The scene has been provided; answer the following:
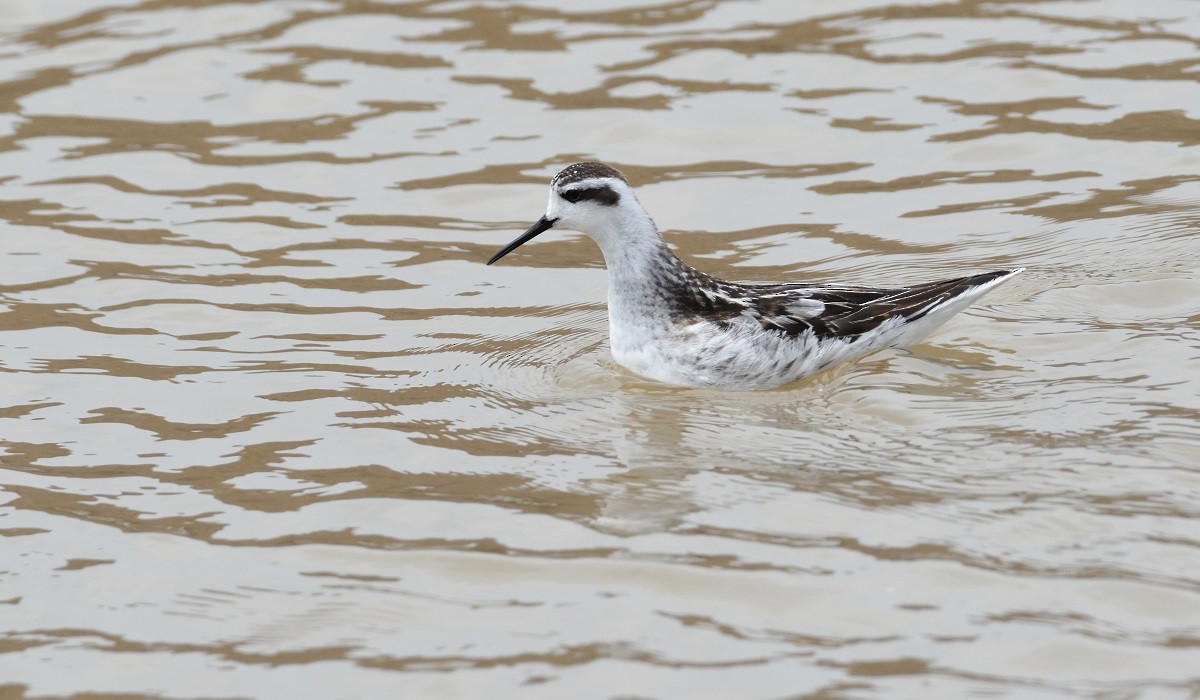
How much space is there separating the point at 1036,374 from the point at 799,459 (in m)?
1.91

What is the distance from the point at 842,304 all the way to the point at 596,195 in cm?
177

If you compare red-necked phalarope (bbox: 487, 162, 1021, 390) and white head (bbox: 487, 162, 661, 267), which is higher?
white head (bbox: 487, 162, 661, 267)

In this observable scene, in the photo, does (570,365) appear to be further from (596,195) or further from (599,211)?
(596,195)

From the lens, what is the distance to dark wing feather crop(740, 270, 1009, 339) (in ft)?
34.7

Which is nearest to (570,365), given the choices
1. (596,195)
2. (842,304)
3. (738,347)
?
(596,195)

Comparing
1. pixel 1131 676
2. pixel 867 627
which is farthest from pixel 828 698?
pixel 1131 676

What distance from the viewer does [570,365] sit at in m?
11.2

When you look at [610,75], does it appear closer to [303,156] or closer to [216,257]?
[303,156]

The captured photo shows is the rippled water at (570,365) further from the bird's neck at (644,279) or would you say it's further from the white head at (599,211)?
the white head at (599,211)

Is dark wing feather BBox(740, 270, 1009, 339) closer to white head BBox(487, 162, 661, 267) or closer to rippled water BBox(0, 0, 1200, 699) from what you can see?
rippled water BBox(0, 0, 1200, 699)

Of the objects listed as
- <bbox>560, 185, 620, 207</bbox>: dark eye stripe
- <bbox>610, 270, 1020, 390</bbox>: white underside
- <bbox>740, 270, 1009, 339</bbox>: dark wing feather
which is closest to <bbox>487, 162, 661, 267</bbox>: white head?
<bbox>560, 185, 620, 207</bbox>: dark eye stripe

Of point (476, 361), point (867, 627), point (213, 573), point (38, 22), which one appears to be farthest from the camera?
point (38, 22)

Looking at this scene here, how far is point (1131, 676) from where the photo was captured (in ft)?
22.5

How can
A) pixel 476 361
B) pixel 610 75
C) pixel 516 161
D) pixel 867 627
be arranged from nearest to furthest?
pixel 867 627 → pixel 476 361 → pixel 516 161 → pixel 610 75
